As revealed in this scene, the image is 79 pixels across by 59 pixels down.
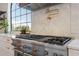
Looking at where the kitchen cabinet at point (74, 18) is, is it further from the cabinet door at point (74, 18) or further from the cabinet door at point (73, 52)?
the cabinet door at point (73, 52)

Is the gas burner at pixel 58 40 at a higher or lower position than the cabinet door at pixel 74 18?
lower

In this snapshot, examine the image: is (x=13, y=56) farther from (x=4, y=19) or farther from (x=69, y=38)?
(x=69, y=38)

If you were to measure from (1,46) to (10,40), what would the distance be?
10 cm

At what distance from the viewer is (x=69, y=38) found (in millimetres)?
1215

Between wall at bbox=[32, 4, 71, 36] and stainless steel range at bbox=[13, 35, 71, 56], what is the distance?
0.17 ft

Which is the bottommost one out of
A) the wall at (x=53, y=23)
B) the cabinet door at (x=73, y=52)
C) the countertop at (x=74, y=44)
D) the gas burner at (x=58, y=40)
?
the cabinet door at (x=73, y=52)

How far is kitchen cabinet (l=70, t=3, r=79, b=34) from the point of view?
1194mm

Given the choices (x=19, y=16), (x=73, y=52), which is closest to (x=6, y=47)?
(x=19, y=16)

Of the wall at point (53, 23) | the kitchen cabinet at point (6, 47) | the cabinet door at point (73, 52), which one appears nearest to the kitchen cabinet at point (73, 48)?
the cabinet door at point (73, 52)

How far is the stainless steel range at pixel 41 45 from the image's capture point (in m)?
1.15

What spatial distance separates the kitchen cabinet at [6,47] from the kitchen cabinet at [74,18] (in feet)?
1.94

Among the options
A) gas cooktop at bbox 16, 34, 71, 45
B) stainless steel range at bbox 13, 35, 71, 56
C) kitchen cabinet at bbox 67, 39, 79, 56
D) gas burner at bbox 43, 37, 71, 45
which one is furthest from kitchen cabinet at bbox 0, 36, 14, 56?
kitchen cabinet at bbox 67, 39, 79, 56

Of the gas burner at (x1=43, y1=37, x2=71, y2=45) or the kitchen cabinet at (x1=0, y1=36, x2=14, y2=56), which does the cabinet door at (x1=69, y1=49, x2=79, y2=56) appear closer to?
the gas burner at (x1=43, y1=37, x2=71, y2=45)

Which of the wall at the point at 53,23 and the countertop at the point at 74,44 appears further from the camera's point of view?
the wall at the point at 53,23
